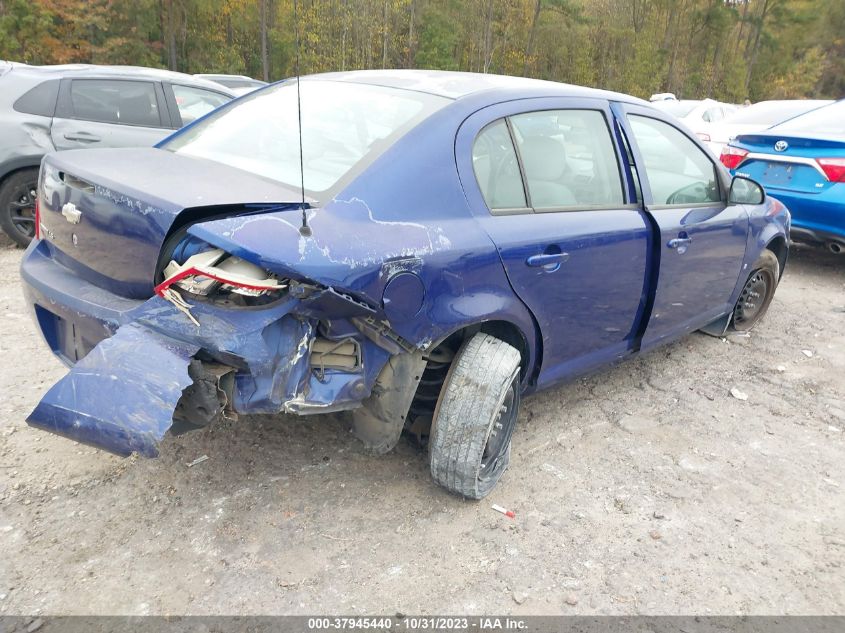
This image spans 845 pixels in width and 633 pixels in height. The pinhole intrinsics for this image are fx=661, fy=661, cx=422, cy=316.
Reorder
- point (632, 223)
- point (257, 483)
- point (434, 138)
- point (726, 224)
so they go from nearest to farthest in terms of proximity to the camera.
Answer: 1. point (434, 138)
2. point (257, 483)
3. point (632, 223)
4. point (726, 224)

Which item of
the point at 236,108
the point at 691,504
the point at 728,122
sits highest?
the point at 236,108

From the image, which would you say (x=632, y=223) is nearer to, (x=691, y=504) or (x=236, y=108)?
(x=691, y=504)

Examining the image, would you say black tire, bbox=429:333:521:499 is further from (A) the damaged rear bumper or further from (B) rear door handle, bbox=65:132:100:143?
(B) rear door handle, bbox=65:132:100:143

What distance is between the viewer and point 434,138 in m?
2.61

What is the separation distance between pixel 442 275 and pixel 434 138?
0.57 metres

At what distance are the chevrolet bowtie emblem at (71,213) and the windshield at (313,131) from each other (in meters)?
0.61

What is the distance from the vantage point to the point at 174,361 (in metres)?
2.11

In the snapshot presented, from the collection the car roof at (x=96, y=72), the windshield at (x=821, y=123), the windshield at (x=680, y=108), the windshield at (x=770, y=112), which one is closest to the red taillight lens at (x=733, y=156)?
the windshield at (x=821, y=123)

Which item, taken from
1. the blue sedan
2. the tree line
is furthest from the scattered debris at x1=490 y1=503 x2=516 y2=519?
the tree line

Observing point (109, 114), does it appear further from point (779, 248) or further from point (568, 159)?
point (779, 248)

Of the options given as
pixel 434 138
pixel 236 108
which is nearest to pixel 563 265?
pixel 434 138

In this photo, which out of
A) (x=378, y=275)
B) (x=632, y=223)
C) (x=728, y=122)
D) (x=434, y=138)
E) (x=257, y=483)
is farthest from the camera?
(x=728, y=122)

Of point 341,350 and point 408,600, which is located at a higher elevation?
point 341,350

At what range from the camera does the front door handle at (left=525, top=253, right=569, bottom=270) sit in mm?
2789
